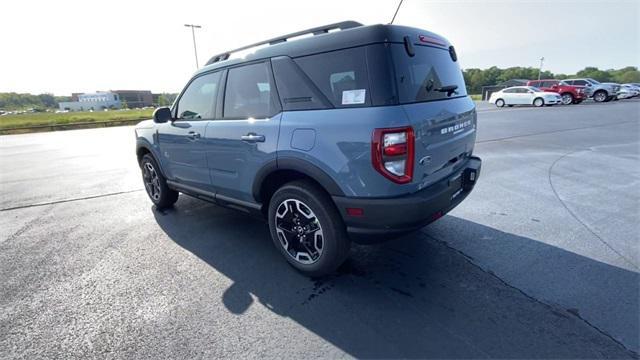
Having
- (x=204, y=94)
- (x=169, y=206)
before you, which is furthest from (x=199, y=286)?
(x=169, y=206)

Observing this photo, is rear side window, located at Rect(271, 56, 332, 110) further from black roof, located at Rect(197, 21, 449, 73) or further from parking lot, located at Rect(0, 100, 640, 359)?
parking lot, located at Rect(0, 100, 640, 359)

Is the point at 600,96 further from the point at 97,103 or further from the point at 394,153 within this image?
the point at 97,103

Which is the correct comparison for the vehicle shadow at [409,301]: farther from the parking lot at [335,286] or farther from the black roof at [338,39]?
the black roof at [338,39]

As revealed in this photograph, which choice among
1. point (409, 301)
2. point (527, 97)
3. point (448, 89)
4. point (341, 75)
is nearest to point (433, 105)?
point (448, 89)

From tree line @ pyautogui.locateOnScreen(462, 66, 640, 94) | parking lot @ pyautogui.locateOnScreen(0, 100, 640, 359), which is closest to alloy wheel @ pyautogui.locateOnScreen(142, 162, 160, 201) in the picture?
parking lot @ pyautogui.locateOnScreen(0, 100, 640, 359)

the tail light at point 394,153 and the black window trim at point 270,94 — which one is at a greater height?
the black window trim at point 270,94

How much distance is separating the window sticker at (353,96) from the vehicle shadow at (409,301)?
4.99ft

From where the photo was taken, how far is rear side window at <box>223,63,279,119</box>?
115 inches

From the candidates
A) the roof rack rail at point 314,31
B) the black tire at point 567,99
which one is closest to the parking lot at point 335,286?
the roof rack rail at point 314,31

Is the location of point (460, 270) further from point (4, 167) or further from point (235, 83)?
point (4, 167)

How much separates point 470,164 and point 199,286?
286 cm

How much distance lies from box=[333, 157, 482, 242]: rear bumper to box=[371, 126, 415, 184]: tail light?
0.18m

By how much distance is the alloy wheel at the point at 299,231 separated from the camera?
2770 mm

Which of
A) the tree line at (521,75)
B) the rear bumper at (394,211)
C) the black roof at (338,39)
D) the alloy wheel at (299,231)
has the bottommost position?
the alloy wheel at (299,231)
